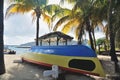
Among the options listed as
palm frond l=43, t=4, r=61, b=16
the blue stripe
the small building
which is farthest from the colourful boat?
palm frond l=43, t=4, r=61, b=16

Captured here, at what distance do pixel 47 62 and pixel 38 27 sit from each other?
11.4 m

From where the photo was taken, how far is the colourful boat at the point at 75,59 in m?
11.3

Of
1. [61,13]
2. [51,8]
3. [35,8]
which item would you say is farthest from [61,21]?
[35,8]

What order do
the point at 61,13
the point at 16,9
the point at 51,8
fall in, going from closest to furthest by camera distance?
the point at 16,9 < the point at 61,13 < the point at 51,8

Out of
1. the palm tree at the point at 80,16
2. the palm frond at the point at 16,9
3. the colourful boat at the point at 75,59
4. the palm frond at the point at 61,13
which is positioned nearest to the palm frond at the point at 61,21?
the palm tree at the point at 80,16

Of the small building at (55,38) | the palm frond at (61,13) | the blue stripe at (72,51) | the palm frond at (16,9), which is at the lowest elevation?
the blue stripe at (72,51)

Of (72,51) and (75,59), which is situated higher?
(72,51)

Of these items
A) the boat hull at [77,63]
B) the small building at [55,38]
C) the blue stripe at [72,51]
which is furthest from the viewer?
the small building at [55,38]

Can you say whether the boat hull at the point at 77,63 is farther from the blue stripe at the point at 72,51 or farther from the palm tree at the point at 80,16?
the palm tree at the point at 80,16

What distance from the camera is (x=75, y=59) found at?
11.8 m

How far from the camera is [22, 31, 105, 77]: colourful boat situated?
11.3 m

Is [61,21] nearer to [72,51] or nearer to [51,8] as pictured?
Answer: [51,8]

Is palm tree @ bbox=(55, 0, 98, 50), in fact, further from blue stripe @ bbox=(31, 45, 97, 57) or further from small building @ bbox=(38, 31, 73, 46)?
blue stripe @ bbox=(31, 45, 97, 57)

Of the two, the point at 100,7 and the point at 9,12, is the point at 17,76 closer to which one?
the point at 100,7
